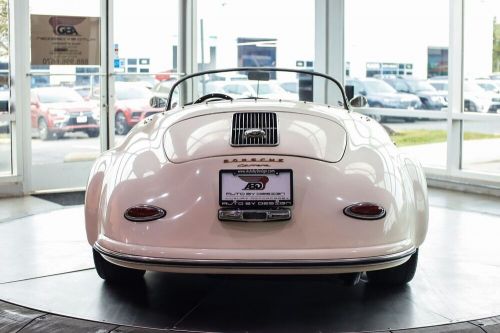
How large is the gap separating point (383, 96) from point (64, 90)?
4.18 metres

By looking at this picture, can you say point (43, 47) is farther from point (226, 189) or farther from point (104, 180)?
point (226, 189)

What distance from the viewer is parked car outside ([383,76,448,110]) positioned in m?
9.41

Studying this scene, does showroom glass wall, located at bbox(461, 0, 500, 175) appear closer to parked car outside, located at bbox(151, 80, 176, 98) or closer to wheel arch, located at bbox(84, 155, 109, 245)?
parked car outside, located at bbox(151, 80, 176, 98)

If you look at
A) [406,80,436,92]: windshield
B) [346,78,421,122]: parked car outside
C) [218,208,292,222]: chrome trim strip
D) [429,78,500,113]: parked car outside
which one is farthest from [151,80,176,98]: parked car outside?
[218,208,292,222]: chrome trim strip

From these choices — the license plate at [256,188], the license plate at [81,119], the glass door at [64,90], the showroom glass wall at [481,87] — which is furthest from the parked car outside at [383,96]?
the license plate at [256,188]

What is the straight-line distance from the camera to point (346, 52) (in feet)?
35.4

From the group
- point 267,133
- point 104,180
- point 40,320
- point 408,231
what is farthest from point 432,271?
point 40,320

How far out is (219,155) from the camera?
3783mm

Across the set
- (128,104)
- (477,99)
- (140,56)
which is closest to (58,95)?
(128,104)

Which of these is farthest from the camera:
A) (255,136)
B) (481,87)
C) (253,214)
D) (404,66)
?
(404,66)

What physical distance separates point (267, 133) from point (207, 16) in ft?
22.5

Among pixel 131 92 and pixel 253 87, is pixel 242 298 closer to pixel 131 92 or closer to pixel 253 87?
pixel 131 92

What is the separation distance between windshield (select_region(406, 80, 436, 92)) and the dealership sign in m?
3.91

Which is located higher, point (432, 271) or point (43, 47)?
point (43, 47)
